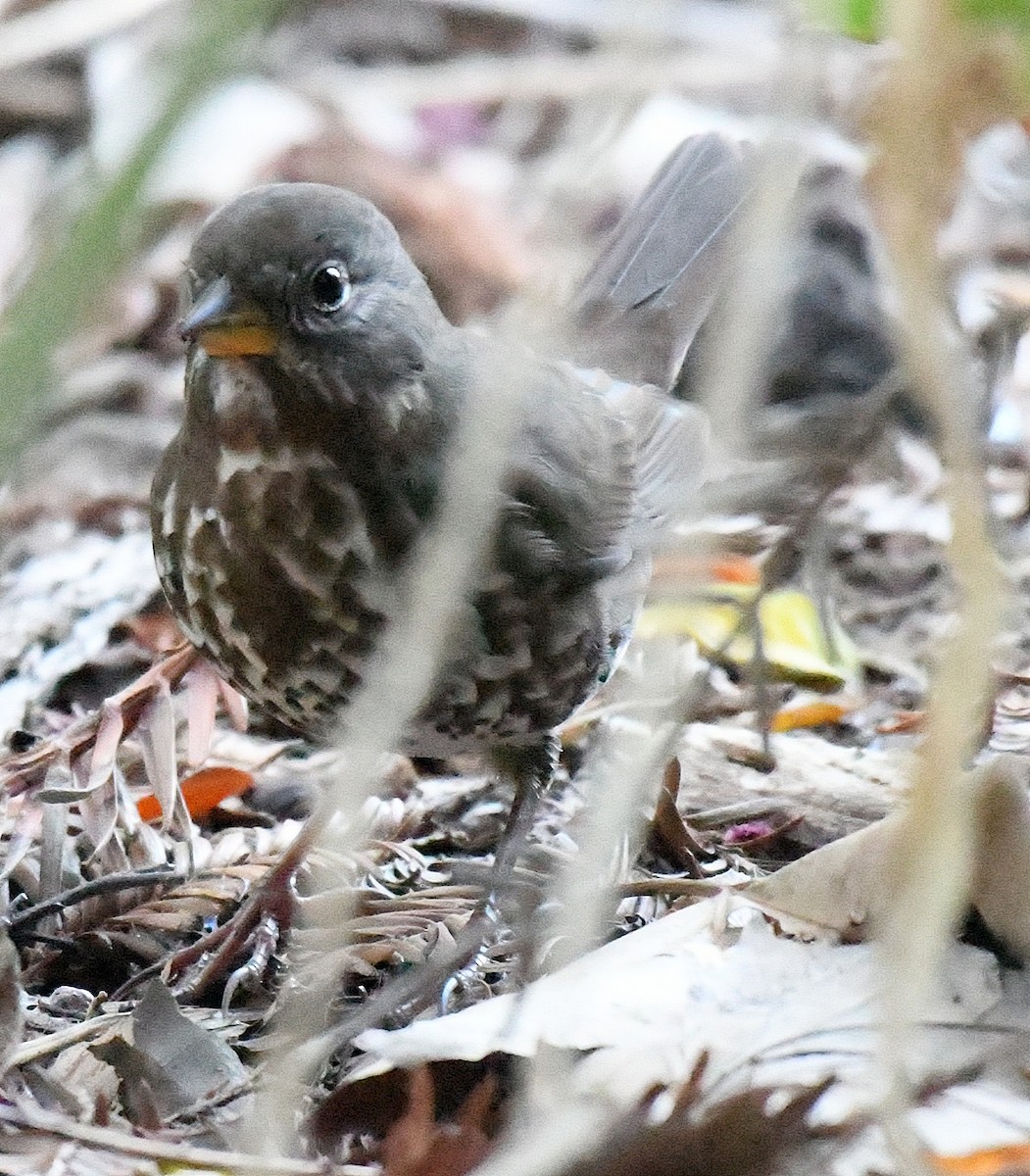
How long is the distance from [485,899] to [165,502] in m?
0.84

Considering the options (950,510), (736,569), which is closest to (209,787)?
(736,569)

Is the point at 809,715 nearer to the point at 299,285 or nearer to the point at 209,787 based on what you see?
the point at 209,787

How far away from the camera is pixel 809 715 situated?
12.6ft

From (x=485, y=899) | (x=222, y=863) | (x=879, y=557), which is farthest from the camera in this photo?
(x=879, y=557)

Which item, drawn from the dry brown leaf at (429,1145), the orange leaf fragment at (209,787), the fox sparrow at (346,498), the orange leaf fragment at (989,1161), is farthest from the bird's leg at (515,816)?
the orange leaf fragment at (989,1161)

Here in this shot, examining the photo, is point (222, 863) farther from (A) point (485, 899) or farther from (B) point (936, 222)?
(B) point (936, 222)

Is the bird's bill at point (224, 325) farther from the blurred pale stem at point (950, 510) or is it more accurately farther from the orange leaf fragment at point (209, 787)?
the blurred pale stem at point (950, 510)

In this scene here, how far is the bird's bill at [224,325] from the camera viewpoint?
8.91 ft

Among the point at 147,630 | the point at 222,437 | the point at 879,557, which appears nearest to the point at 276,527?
the point at 222,437

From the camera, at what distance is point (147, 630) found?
420 centimetres

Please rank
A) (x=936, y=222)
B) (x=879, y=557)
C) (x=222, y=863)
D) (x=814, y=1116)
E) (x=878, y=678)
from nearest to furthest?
(x=936, y=222) → (x=814, y=1116) → (x=222, y=863) → (x=878, y=678) → (x=879, y=557)

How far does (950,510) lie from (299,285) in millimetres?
1401

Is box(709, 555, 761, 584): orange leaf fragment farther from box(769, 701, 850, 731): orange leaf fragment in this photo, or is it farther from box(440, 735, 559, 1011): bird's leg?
box(440, 735, 559, 1011): bird's leg

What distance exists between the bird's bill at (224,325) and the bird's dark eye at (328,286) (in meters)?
0.10
